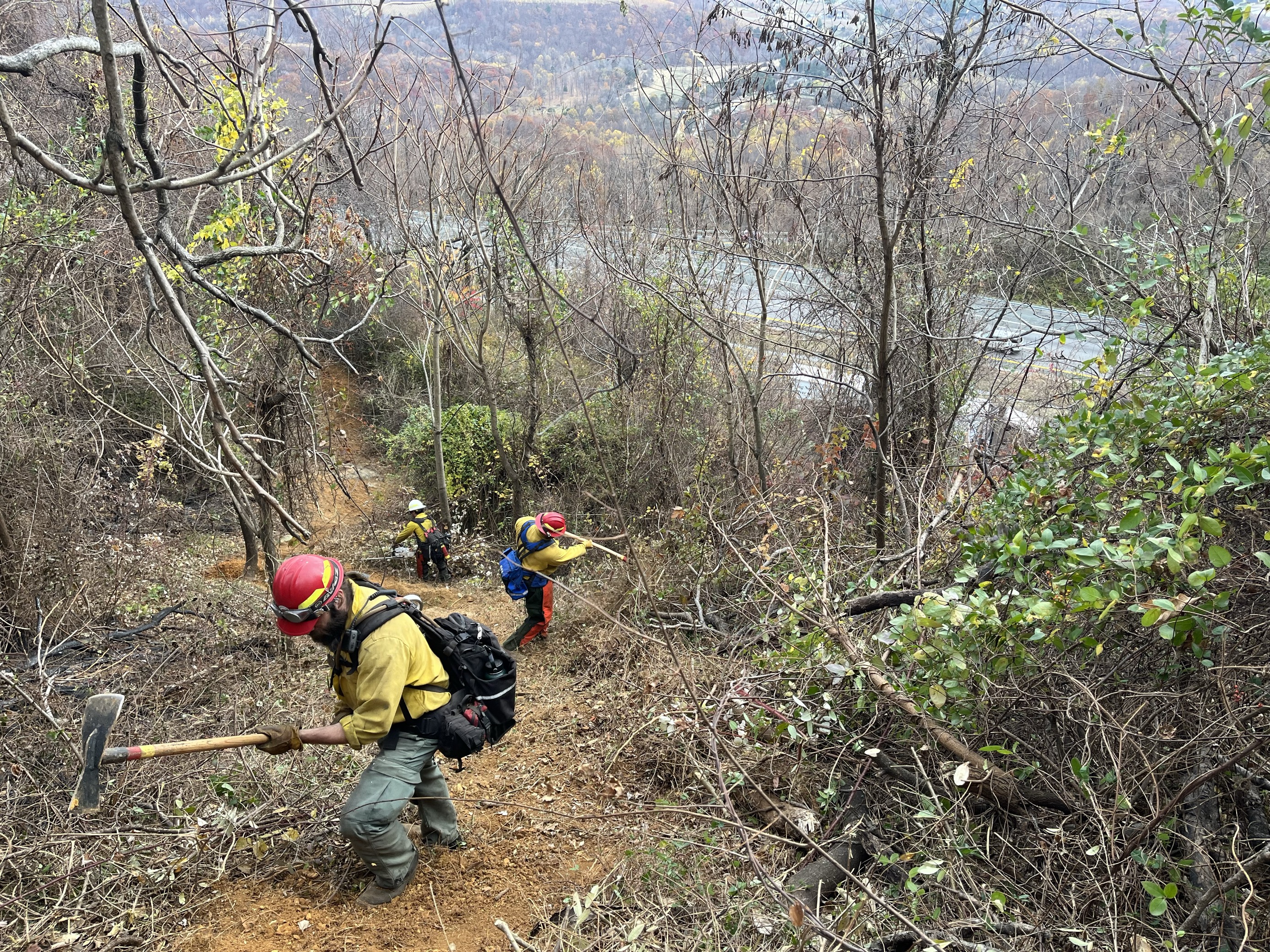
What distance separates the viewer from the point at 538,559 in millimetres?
6953

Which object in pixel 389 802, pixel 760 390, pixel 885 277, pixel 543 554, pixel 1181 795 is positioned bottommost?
pixel 543 554

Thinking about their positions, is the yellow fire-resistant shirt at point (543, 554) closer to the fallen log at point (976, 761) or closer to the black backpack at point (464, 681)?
the black backpack at point (464, 681)

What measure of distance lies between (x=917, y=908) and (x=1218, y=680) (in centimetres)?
135

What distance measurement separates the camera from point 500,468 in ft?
38.3

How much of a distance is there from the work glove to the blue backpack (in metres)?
3.43

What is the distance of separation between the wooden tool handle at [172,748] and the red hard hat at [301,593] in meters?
0.52

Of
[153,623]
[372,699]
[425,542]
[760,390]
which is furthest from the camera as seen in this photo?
[425,542]

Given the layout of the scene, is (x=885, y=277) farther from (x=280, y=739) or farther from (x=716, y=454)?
(x=280, y=739)

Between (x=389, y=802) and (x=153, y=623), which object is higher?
(x=389, y=802)

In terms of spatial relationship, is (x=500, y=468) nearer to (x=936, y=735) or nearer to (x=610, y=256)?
(x=610, y=256)

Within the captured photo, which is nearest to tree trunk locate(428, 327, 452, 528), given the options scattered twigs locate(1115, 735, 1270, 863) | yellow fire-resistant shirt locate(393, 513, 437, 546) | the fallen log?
yellow fire-resistant shirt locate(393, 513, 437, 546)

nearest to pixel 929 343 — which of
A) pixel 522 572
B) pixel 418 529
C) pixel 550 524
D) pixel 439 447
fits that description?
pixel 550 524

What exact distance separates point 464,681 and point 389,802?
2.13 ft

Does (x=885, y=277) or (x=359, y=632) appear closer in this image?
(x=359, y=632)
